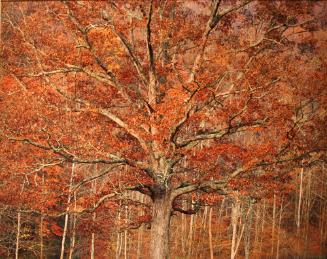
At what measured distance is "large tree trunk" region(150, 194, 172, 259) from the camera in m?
11.0

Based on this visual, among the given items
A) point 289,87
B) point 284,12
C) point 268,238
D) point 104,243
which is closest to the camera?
point 284,12

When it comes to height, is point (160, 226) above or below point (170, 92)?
below

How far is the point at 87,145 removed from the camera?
Result: 10344 mm

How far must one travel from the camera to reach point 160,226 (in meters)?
11.1

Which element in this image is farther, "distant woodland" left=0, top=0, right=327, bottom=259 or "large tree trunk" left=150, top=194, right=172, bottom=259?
"large tree trunk" left=150, top=194, right=172, bottom=259

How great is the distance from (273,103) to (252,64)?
142 cm

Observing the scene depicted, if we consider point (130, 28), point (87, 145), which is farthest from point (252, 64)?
point (87, 145)

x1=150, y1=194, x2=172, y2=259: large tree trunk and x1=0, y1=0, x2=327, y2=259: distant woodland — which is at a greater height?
x1=0, y1=0, x2=327, y2=259: distant woodland

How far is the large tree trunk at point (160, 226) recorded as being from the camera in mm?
11031

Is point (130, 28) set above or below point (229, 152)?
above

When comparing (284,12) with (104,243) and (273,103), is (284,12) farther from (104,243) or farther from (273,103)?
(104,243)

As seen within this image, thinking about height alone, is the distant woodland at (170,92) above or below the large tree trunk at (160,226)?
above

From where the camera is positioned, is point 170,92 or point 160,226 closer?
point 170,92

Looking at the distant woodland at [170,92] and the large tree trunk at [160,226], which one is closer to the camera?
the distant woodland at [170,92]
